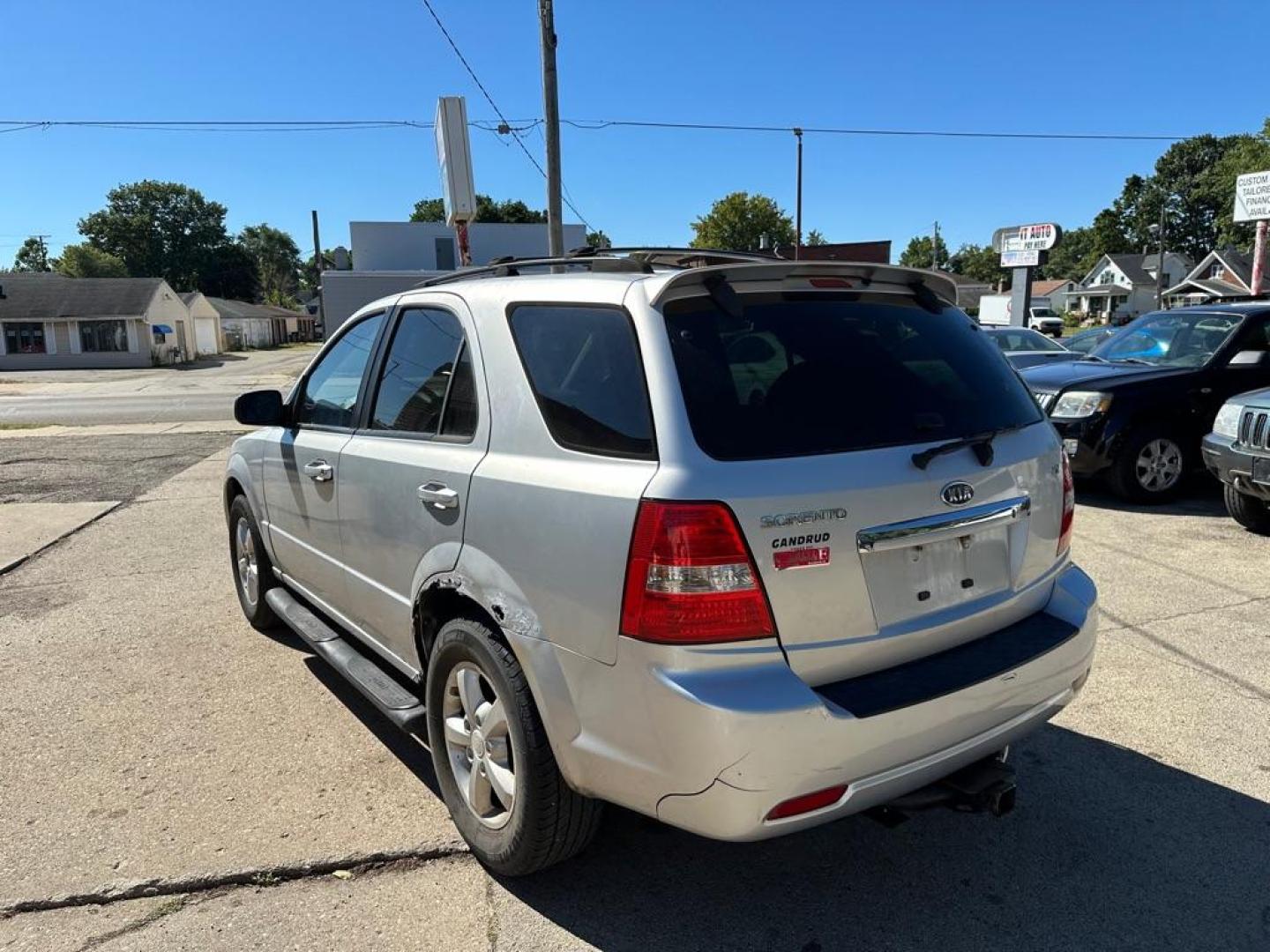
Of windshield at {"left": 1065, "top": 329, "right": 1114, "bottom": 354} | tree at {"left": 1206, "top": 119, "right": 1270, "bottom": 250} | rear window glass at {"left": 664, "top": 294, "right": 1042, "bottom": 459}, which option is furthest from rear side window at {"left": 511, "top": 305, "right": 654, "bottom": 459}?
tree at {"left": 1206, "top": 119, "right": 1270, "bottom": 250}

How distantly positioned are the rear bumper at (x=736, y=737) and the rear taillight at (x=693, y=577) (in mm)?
51

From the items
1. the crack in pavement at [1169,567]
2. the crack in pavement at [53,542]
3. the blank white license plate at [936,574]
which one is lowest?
the crack in pavement at [1169,567]

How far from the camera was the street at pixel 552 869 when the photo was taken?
249cm

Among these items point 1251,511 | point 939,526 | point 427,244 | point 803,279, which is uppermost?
point 427,244

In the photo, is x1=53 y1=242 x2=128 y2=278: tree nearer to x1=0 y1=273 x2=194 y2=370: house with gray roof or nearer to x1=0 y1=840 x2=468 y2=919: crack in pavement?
x1=0 y1=273 x2=194 y2=370: house with gray roof

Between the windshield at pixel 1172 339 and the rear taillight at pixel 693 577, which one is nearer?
the rear taillight at pixel 693 577

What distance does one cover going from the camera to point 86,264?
8688 cm

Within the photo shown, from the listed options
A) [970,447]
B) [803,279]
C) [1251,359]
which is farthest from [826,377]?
[1251,359]

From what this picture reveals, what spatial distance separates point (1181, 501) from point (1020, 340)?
21.1 feet

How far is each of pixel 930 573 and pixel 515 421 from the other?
50.4 inches

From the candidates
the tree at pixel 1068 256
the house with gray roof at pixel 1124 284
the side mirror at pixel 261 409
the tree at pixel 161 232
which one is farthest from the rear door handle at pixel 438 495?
the tree at pixel 1068 256

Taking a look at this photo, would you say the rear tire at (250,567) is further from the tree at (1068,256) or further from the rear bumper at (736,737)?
the tree at (1068,256)

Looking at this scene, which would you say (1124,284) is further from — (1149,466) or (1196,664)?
(1196,664)

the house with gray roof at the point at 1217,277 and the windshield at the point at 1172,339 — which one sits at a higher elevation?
the house with gray roof at the point at 1217,277
